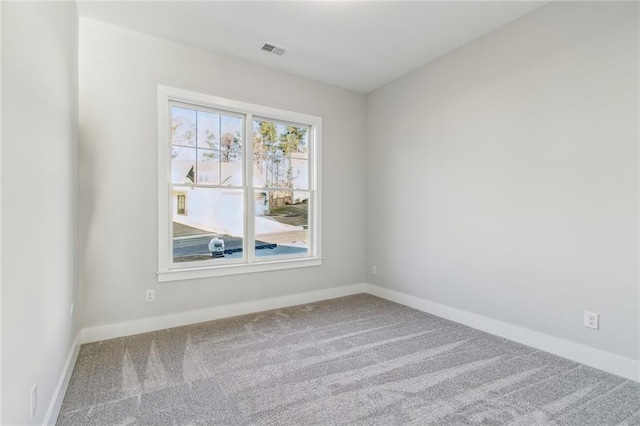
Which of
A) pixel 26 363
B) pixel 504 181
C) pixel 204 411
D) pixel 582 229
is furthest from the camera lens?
pixel 504 181

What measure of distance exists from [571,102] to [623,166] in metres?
0.63

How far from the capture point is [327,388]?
2082 millimetres

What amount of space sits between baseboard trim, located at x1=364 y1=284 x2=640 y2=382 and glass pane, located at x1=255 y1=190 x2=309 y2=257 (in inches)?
62.4

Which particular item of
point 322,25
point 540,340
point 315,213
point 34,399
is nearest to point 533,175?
point 540,340

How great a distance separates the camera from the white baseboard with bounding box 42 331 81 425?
1.66 m

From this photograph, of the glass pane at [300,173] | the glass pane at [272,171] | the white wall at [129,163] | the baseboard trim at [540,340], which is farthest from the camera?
the glass pane at [300,173]

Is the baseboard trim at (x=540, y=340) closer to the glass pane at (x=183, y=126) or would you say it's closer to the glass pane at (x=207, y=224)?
the glass pane at (x=207, y=224)

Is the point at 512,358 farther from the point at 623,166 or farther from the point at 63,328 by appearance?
the point at 63,328

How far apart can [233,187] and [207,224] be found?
0.51m

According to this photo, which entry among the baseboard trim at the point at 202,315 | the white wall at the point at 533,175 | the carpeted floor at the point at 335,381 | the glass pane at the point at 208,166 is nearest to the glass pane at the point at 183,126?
the glass pane at the point at 208,166

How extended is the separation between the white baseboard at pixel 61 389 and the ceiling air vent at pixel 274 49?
3.18 m

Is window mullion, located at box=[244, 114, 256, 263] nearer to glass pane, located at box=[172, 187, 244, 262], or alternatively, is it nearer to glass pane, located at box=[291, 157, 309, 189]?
glass pane, located at box=[172, 187, 244, 262]

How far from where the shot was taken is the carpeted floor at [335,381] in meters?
1.80

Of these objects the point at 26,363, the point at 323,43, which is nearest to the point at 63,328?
the point at 26,363
